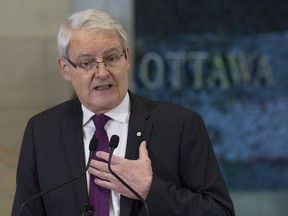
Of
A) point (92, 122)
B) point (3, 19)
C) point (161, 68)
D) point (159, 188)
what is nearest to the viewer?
point (159, 188)

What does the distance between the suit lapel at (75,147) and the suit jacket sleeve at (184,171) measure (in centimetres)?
24

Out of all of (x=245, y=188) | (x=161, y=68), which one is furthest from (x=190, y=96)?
(x=245, y=188)

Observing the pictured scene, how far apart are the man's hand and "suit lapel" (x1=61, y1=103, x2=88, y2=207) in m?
0.10

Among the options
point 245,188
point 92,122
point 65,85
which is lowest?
point 245,188

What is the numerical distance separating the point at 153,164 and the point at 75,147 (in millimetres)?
283

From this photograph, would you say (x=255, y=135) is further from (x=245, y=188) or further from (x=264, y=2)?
(x=264, y=2)

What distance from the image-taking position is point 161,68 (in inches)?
197

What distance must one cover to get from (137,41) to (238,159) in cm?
112

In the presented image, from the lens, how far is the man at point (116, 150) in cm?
228

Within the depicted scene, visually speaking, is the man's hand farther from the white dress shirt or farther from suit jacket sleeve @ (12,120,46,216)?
suit jacket sleeve @ (12,120,46,216)

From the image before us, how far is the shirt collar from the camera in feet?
8.08

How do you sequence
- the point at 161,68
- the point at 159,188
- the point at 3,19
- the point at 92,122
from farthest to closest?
1. the point at 161,68
2. the point at 3,19
3. the point at 92,122
4. the point at 159,188

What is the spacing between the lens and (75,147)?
8.05 ft

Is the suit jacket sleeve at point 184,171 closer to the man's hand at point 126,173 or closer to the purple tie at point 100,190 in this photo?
the man's hand at point 126,173
